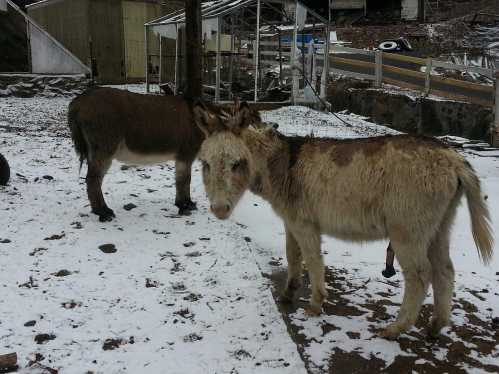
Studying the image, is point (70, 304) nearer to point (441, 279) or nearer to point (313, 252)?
point (313, 252)

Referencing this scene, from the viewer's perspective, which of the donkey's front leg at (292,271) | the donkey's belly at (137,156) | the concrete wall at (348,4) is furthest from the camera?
the concrete wall at (348,4)

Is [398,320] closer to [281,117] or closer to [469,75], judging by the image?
[281,117]

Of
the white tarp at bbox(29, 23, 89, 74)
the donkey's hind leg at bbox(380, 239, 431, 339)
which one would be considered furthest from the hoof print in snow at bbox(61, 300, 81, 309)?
the white tarp at bbox(29, 23, 89, 74)

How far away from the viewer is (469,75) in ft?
54.9

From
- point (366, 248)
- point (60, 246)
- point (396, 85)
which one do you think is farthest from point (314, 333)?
point (396, 85)

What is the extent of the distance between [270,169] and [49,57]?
15.8 meters

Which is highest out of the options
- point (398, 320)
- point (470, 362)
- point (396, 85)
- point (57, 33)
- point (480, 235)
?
point (57, 33)

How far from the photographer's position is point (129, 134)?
211 inches

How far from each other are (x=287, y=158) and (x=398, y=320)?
4.85 ft

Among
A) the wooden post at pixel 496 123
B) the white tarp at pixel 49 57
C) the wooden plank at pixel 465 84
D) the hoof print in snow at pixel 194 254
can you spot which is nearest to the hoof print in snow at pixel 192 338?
the hoof print in snow at pixel 194 254

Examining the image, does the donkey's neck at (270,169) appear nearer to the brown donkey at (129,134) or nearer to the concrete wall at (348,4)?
the brown donkey at (129,134)

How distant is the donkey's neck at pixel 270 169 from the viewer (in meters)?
3.48

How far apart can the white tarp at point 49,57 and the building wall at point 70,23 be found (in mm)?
1679

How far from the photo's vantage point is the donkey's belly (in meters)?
5.39
